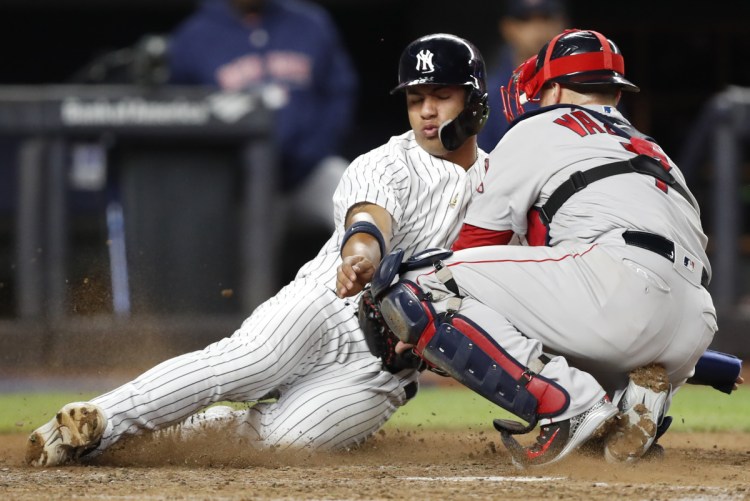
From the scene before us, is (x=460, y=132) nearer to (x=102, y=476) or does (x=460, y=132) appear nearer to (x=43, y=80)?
(x=102, y=476)

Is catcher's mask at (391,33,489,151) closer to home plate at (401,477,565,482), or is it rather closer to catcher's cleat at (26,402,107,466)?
home plate at (401,477,565,482)

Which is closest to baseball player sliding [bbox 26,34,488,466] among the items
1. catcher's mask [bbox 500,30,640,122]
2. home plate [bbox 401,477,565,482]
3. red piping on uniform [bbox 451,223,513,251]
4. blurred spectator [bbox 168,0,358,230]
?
red piping on uniform [bbox 451,223,513,251]

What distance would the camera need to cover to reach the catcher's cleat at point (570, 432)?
12.2 ft

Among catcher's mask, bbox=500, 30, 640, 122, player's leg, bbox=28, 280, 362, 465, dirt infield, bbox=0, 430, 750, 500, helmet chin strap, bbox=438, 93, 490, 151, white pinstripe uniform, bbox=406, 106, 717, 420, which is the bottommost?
dirt infield, bbox=0, 430, 750, 500

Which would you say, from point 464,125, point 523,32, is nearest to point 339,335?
point 464,125

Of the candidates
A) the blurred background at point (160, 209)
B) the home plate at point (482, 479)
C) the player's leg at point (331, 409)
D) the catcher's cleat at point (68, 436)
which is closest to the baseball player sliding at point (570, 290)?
the home plate at point (482, 479)

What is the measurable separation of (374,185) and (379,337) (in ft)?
1.68

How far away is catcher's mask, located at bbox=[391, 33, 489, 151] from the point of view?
450 centimetres

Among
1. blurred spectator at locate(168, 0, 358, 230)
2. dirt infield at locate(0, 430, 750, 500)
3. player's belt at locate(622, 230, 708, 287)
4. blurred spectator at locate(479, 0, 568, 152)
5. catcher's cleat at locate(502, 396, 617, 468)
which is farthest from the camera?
blurred spectator at locate(168, 0, 358, 230)

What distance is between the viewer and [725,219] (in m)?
8.10

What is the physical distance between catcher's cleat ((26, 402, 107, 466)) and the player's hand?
856 millimetres

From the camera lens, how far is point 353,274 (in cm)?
391

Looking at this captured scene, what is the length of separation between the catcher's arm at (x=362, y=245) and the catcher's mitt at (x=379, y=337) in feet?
0.47

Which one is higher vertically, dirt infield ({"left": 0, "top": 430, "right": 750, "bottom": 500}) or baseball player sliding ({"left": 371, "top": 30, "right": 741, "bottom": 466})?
baseball player sliding ({"left": 371, "top": 30, "right": 741, "bottom": 466})
